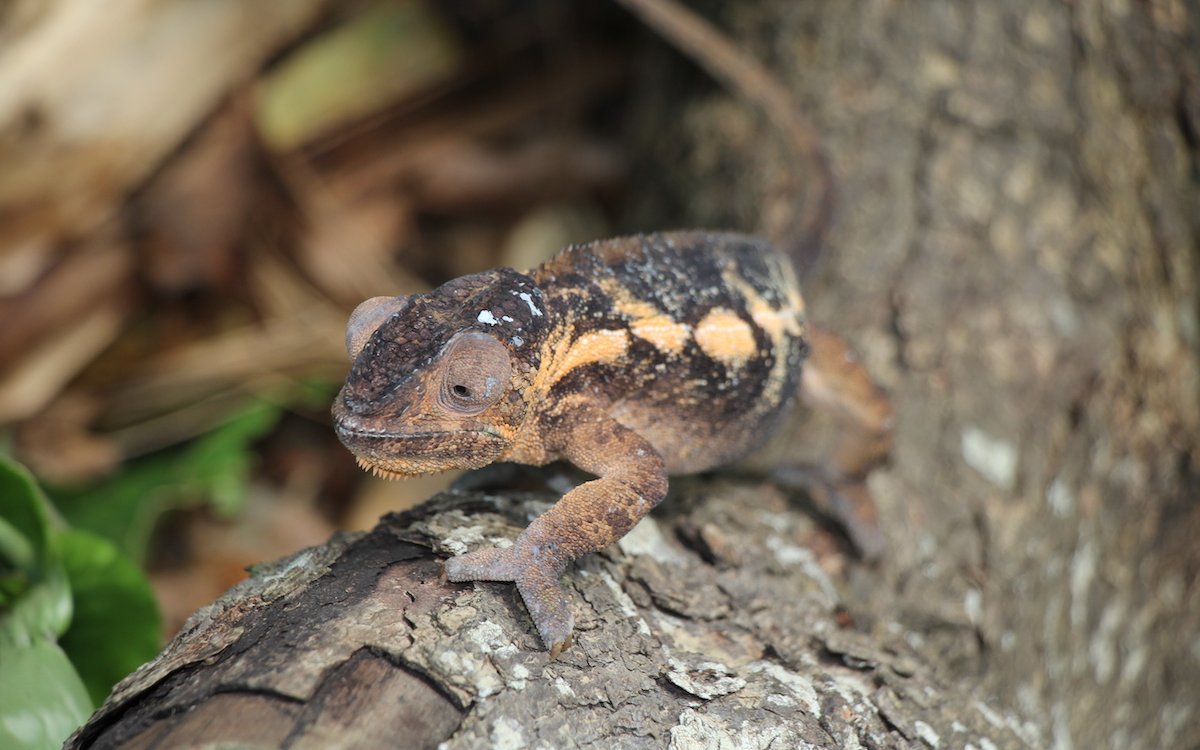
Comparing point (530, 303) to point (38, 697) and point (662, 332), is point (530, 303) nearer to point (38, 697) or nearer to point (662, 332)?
point (662, 332)

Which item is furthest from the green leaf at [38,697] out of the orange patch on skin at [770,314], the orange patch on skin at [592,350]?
the orange patch on skin at [770,314]

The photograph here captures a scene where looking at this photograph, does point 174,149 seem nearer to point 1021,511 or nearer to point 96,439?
point 96,439

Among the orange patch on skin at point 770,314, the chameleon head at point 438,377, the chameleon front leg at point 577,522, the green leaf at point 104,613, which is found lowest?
the green leaf at point 104,613

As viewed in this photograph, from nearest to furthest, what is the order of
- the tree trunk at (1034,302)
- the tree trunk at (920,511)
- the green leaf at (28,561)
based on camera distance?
the tree trunk at (920,511) < the green leaf at (28,561) < the tree trunk at (1034,302)

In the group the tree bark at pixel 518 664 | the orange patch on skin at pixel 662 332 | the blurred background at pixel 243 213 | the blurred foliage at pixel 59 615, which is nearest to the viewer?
the tree bark at pixel 518 664

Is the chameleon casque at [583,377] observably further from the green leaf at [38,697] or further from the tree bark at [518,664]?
the green leaf at [38,697]

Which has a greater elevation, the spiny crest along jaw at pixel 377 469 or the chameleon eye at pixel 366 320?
the chameleon eye at pixel 366 320
